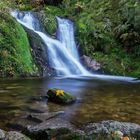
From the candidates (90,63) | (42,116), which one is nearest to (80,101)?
(42,116)

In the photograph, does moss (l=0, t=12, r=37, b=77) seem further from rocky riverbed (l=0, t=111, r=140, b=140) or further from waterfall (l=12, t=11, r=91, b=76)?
rocky riverbed (l=0, t=111, r=140, b=140)

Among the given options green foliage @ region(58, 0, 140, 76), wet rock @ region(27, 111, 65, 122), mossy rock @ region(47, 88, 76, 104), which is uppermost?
green foliage @ region(58, 0, 140, 76)

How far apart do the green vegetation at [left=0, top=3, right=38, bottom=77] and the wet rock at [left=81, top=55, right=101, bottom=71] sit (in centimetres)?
309

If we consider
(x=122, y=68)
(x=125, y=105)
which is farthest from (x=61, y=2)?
(x=125, y=105)

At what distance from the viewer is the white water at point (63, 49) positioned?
17.5 m

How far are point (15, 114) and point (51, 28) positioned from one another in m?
12.0

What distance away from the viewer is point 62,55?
18281 millimetres

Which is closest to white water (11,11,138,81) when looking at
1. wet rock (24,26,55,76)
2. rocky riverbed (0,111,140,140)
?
wet rock (24,26,55,76)

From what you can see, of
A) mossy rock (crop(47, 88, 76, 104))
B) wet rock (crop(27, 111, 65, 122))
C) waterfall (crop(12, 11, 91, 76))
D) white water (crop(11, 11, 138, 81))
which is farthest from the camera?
waterfall (crop(12, 11, 91, 76))

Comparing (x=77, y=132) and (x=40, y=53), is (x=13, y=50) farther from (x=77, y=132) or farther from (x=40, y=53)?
(x=77, y=132)

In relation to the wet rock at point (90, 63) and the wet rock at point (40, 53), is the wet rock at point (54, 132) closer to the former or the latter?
the wet rock at point (40, 53)

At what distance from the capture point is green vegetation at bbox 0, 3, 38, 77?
1550 cm

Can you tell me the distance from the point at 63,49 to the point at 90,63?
1.52 metres

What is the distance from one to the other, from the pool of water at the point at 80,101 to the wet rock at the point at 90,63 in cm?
396
